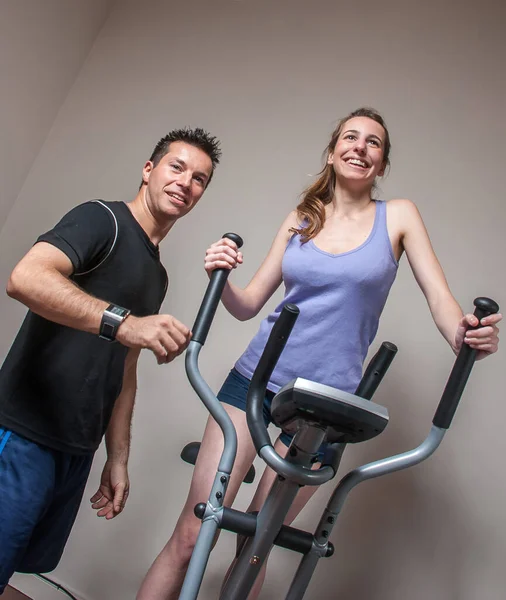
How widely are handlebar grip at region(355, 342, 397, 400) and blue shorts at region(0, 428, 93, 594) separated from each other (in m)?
0.72

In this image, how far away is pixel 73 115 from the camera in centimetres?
291

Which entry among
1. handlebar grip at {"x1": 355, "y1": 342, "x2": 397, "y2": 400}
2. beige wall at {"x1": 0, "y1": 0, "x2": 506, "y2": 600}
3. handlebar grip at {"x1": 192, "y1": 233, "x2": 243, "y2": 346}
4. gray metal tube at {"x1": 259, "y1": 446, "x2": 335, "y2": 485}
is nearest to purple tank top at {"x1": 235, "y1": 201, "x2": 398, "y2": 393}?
handlebar grip at {"x1": 355, "y1": 342, "x2": 397, "y2": 400}

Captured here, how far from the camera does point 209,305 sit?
1.20 meters

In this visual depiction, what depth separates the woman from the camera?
134 centimetres

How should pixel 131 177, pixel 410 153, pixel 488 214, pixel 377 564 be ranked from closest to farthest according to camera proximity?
pixel 377 564 < pixel 488 214 < pixel 410 153 < pixel 131 177

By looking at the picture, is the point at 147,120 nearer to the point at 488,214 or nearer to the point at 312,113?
the point at 312,113

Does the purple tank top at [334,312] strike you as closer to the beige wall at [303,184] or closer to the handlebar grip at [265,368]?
the handlebar grip at [265,368]

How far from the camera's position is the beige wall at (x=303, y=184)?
184 centimetres

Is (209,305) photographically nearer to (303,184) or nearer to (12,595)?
(303,184)

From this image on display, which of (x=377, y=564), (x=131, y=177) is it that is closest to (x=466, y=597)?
(x=377, y=564)

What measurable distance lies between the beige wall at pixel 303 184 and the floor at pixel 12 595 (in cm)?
16

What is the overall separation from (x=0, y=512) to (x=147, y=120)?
6.60 feet

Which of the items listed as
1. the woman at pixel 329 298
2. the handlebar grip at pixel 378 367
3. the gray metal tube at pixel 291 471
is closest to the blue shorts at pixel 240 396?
the woman at pixel 329 298

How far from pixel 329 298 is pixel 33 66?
2097 mm
